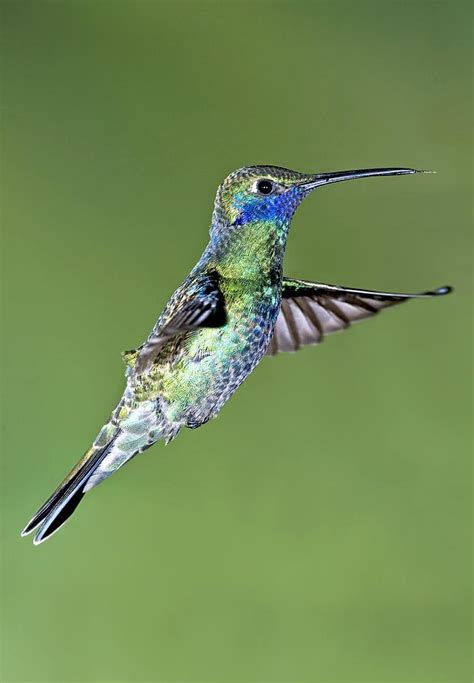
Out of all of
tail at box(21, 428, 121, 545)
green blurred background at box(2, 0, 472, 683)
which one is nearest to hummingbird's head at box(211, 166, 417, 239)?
tail at box(21, 428, 121, 545)

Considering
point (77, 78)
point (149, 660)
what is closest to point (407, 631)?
point (149, 660)

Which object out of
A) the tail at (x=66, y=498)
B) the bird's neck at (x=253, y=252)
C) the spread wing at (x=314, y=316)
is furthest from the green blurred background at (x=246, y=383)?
the bird's neck at (x=253, y=252)

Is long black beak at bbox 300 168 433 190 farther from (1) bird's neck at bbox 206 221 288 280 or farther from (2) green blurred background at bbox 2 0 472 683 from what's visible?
(2) green blurred background at bbox 2 0 472 683

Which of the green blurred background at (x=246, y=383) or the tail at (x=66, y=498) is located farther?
the green blurred background at (x=246, y=383)

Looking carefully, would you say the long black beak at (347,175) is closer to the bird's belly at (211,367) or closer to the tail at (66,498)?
the bird's belly at (211,367)

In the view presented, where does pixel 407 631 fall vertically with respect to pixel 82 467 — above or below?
below

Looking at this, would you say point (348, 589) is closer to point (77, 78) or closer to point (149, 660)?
point (149, 660)
